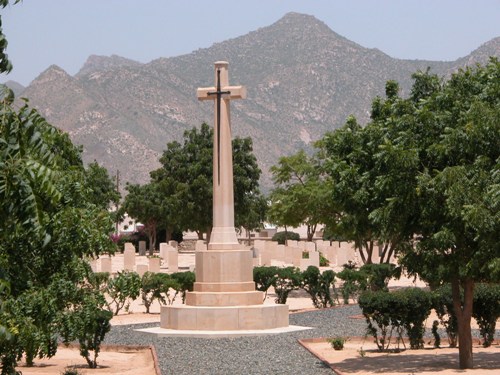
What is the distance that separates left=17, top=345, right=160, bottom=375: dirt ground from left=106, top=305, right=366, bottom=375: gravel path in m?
0.32

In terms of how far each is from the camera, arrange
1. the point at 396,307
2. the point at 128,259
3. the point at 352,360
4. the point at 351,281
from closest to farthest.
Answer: the point at 352,360, the point at 396,307, the point at 351,281, the point at 128,259

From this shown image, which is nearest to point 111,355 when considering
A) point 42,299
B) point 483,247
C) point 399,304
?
point 399,304

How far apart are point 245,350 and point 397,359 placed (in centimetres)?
315

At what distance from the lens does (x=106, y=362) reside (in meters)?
20.1

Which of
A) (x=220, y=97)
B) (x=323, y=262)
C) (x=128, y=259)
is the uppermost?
(x=220, y=97)

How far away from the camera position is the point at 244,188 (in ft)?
196

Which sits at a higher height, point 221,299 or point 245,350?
point 221,299

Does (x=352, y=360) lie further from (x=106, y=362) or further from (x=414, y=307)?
(x=106, y=362)

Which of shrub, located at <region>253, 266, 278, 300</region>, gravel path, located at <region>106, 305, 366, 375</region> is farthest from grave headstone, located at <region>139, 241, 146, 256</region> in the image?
gravel path, located at <region>106, 305, 366, 375</region>

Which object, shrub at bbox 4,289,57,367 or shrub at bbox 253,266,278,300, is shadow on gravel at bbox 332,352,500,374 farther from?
shrub at bbox 253,266,278,300

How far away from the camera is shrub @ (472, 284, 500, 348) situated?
2105cm

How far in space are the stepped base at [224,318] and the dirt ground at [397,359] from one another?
1.96 meters

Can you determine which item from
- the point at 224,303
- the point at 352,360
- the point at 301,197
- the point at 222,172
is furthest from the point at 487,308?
the point at 301,197

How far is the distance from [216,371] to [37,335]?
7.52 meters
